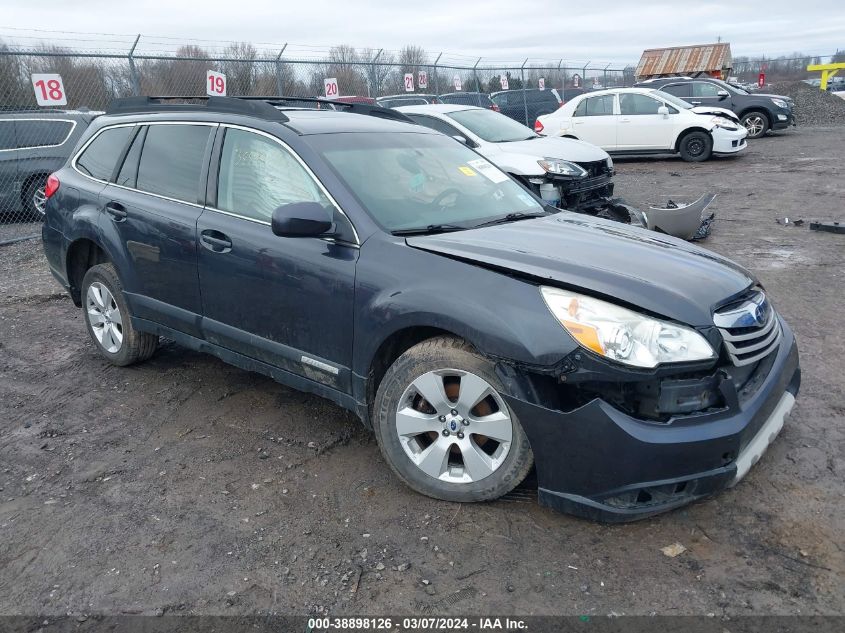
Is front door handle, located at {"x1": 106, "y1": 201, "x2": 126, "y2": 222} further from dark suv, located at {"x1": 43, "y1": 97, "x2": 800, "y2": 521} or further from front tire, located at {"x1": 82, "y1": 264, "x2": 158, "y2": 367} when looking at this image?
front tire, located at {"x1": 82, "y1": 264, "x2": 158, "y2": 367}

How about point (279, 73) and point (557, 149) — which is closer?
point (557, 149)

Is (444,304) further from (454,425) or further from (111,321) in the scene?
(111,321)

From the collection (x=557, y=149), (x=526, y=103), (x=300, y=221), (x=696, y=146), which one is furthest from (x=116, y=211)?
(x=526, y=103)

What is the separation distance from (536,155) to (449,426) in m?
6.68

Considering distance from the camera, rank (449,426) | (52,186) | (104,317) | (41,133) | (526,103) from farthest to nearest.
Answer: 1. (526,103)
2. (41,133)
3. (52,186)
4. (104,317)
5. (449,426)

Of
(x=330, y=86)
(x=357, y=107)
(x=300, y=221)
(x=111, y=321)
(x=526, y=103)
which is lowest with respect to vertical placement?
(x=111, y=321)

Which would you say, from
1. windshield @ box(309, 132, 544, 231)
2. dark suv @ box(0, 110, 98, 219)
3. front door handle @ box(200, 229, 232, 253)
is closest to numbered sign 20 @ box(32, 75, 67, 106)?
dark suv @ box(0, 110, 98, 219)

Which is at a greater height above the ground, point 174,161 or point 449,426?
point 174,161

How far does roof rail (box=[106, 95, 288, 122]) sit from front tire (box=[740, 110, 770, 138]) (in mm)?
19847

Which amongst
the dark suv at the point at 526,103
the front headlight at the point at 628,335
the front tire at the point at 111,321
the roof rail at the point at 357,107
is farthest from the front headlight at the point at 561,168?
the dark suv at the point at 526,103

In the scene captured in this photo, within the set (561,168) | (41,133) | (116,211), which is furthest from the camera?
(41,133)

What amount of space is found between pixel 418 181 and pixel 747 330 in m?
1.87

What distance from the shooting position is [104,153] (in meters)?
5.00

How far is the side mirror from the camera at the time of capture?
11.0 feet
